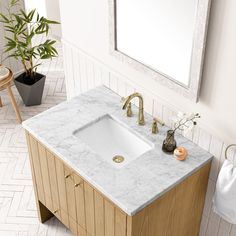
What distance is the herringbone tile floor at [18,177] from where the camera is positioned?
3.56 meters

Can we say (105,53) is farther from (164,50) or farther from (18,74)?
(18,74)

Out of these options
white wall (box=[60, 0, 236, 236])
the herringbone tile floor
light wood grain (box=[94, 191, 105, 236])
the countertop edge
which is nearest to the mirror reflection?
white wall (box=[60, 0, 236, 236])

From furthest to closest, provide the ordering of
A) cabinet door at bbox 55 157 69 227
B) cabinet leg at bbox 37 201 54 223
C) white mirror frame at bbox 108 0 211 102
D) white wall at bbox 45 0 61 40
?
white wall at bbox 45 0 61 40
cabinet leg at bbox 37 201 54 223
cabinet door at bbox 55 157 69 227
white mirror frame at bbox 108 0 211 102

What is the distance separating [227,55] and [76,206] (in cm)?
132

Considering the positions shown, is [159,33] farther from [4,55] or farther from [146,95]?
[4,55]

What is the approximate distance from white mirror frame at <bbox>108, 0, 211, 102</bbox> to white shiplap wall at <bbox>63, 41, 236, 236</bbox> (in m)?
0.17

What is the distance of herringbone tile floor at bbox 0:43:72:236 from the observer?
3.56 metres

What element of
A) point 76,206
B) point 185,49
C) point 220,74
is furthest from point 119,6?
point 76,206

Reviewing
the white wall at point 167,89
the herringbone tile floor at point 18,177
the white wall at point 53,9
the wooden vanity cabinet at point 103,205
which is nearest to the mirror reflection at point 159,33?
the white wall at point 167,89

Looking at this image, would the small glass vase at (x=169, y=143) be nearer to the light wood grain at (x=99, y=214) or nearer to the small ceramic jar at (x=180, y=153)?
the small ceramic jar at (x=180, y=153)

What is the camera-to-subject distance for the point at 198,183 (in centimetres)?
284

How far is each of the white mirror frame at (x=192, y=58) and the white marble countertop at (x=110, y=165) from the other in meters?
0.33

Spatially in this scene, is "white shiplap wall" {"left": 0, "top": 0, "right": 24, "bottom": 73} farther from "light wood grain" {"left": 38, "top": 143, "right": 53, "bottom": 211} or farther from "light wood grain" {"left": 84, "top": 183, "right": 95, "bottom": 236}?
"light wood grain" {"left": 84, "top": 183, "right": 95, "bottom": 236}

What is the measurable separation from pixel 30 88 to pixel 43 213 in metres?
1.41
